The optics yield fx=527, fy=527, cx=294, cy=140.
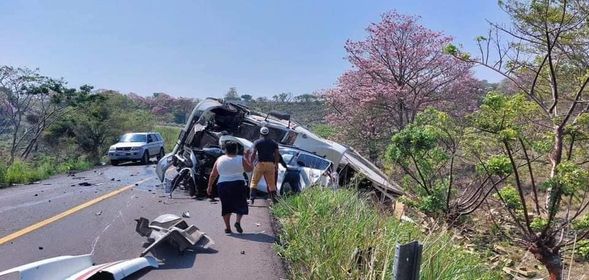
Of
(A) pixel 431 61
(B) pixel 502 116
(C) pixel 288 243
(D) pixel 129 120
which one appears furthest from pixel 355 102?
(D) pixel 129 120

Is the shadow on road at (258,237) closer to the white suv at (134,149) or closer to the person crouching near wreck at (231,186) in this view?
the person crouching near wreck at (231,186)

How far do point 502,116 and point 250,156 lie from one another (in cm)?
528

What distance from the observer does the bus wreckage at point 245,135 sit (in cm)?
1556

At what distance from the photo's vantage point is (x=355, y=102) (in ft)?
84.4

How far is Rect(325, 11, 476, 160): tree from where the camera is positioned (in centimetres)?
2417

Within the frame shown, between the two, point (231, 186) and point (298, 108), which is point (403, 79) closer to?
point (231, 186)

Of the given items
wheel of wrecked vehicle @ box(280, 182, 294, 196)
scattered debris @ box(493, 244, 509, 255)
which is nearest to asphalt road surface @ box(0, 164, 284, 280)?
wheel of wrecked vehicle @ box(280, 182, 294, 196)

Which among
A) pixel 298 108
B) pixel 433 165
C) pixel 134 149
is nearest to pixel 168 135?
pixel 298 108

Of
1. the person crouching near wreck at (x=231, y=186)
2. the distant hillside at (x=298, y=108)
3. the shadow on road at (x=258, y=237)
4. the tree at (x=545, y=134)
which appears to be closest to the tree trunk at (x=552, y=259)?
the tree at (x=545, y=134)

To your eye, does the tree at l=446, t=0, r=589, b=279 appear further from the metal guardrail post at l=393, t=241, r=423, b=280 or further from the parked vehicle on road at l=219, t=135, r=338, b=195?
the metal guardrail post at l=393, t=241, r=423, b=280

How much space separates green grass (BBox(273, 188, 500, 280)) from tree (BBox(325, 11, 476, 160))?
16.0 m

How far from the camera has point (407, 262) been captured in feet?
9.62

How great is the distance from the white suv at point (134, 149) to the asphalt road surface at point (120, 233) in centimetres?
1438

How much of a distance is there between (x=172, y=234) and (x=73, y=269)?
1.58m
